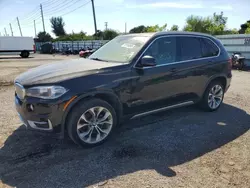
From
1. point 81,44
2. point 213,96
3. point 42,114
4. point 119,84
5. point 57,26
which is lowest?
point 213,96

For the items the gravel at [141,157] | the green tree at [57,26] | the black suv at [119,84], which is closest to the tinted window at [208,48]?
the black suv at [119,84]

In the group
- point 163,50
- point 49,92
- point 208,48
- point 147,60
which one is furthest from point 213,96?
point 49,92

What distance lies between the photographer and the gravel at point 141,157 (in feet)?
9.29

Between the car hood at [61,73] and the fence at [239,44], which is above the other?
the fence at [239,44]

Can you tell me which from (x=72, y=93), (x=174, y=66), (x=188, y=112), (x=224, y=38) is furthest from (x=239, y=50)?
(x=72, y=93)

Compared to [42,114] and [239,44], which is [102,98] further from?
[239,44]

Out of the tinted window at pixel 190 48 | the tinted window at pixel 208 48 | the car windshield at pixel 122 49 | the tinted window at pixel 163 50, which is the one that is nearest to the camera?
the car windshield at pixel 122 49

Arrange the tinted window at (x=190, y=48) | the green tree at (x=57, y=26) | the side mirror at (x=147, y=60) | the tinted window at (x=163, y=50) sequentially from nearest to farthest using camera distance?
the side mirror at (x=147, y=60) → the tinted window at (x=163, y=50) → the tinted window at (x=190, y=48) → the green tree at (x=57, y=26)

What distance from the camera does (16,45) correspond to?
1105 inches

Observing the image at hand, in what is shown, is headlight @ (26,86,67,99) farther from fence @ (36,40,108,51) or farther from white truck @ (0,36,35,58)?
white truck @ (0,36,35,58)

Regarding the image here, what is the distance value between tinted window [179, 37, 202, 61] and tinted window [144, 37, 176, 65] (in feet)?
0.78

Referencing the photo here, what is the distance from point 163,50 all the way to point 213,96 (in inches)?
72.8

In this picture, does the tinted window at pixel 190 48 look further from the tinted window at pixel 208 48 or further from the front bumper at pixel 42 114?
the front bumper at pixel 42 114

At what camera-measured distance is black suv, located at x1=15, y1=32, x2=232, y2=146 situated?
3270 mm
